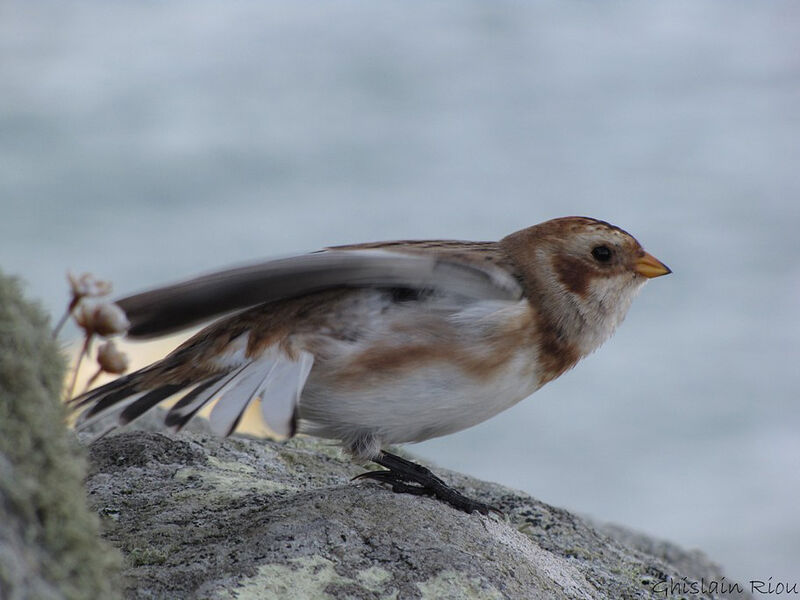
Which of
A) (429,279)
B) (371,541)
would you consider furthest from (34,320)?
(429,279)

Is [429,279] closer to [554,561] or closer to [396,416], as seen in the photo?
[396,416]

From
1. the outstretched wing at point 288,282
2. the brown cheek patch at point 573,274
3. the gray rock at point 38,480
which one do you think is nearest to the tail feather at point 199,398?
the outstretched wing at point 288,282

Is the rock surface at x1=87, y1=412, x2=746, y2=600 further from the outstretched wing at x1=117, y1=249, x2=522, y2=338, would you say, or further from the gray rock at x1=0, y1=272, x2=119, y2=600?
the outstretched wing at x1=117, y1=249, x2=522, y2=338

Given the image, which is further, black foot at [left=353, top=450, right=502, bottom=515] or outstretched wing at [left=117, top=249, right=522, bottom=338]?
black foot at [left=353, top=450, right=502, bottom=515]

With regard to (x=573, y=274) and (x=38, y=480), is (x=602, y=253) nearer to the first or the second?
(x=573, y=274)

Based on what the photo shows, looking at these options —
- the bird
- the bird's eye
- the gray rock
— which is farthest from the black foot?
the gray rock

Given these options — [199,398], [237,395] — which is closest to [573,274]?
[237,395]
